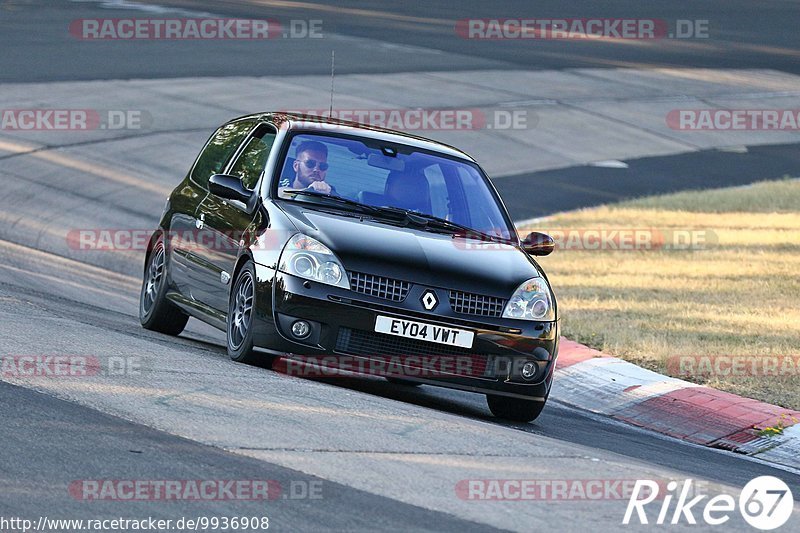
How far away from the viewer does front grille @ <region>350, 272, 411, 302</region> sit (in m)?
8.50

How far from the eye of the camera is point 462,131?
25.4 meters

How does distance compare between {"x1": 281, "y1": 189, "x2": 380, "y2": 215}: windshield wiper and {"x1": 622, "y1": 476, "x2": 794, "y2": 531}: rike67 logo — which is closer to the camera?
{"x1": 622, "y1": 476, "x2": 794, "y2": 531}: rike67 logo

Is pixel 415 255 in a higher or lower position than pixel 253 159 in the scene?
lower

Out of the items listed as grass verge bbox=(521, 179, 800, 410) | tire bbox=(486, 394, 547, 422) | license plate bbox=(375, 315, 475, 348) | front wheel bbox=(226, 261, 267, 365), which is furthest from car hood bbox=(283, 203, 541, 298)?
grass verge bbox=(521, 179, 800, 410)

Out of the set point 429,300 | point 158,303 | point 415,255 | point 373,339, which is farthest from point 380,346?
point 158,303

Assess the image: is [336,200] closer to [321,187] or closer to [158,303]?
[321,187]

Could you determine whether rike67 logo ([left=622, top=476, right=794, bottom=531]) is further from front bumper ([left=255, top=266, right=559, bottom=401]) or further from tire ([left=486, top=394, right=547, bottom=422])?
tire ([left=486, top=394, right=547, bottom=422])

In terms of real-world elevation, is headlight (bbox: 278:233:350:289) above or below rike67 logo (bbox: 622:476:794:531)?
above

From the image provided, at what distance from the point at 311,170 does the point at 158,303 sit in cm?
198

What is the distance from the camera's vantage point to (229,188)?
31.2 ft

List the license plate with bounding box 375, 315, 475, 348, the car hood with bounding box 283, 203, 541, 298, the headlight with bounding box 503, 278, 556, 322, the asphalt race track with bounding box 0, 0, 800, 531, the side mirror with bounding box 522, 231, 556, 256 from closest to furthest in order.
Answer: the asphalt race track with bounding box 0, 0, 800, 531
the license plate with bounding box 375, 315, 475, 348
the car hood with bounding box 283, 203, 541, 298
the headlight with bounding box 503, 278, 556, 322
the side mirror with bounding box 522, 231, 556, 256

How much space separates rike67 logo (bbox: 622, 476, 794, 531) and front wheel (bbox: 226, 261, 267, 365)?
2.85 meters

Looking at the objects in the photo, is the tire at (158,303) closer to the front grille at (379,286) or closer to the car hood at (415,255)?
the car hood at (415,255)

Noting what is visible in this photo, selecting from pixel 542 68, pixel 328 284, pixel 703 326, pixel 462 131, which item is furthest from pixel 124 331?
pixel 542 68
